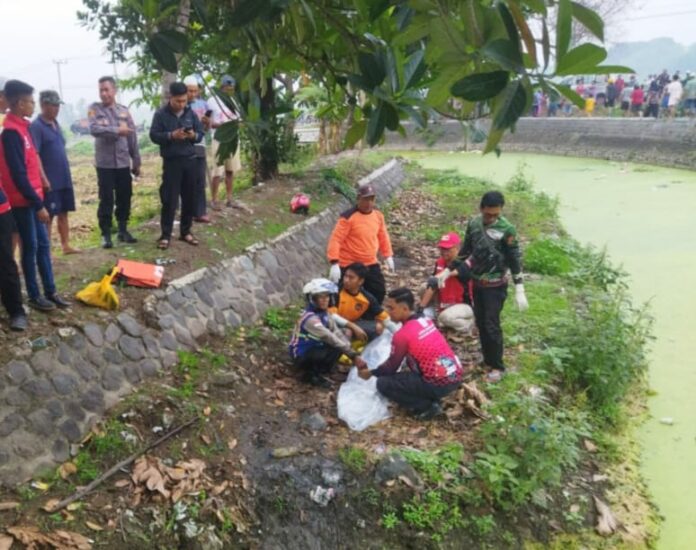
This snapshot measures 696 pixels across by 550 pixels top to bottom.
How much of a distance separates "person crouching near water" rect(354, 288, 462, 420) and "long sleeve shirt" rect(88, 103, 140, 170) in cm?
296

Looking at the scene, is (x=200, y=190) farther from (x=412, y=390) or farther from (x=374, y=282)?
(x=412, y=390)

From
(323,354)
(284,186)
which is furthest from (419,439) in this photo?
(284,186)

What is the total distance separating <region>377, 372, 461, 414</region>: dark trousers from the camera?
181 inches

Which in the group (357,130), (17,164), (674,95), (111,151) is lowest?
(111,151)

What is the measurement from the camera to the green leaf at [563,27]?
54.2 inches

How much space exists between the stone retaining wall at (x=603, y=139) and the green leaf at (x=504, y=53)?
14.4 meters

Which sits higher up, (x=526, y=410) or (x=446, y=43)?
(x=446, y=43)

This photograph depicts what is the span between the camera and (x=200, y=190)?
6.41m

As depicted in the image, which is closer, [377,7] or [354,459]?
[377,7]

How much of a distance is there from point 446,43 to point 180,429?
3.38 meters

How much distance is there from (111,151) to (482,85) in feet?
16.1

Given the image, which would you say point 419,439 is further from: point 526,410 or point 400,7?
point 400,7

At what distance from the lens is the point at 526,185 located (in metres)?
14.0

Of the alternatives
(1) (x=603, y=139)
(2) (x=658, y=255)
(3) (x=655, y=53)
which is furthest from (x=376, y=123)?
(3) (x=655, y=53)
